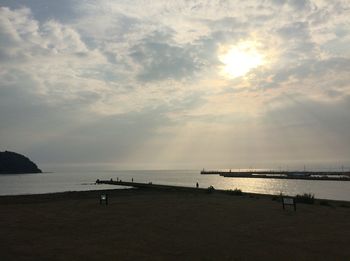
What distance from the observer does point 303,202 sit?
2638 centimetres

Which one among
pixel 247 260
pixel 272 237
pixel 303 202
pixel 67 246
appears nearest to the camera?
pixel 247 260

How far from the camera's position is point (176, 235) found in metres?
13.1

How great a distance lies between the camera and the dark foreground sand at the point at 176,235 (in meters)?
10.2

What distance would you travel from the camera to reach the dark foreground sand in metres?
10.2

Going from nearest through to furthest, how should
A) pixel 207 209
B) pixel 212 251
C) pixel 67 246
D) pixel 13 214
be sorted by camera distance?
1. pixel 212 251
2. pixel 67 246
3. pixel 13 214
4. pixel 207 209

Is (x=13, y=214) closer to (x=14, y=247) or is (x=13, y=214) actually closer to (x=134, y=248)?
(x=14, y=247)

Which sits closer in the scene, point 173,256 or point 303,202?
point 173,256

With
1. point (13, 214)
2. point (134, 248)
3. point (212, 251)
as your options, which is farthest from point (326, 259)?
point (13, 214)

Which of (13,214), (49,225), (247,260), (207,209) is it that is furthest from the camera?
(207,209)

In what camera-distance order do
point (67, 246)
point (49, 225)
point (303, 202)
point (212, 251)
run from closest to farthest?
point (212, 251) → point (67, 246) → point (49, 225) → point (303, 202)

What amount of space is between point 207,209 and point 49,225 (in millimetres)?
9516

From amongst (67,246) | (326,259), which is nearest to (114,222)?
(67,246)

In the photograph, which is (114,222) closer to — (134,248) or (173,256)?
(134,248)

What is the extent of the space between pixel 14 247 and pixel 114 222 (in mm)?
5908
